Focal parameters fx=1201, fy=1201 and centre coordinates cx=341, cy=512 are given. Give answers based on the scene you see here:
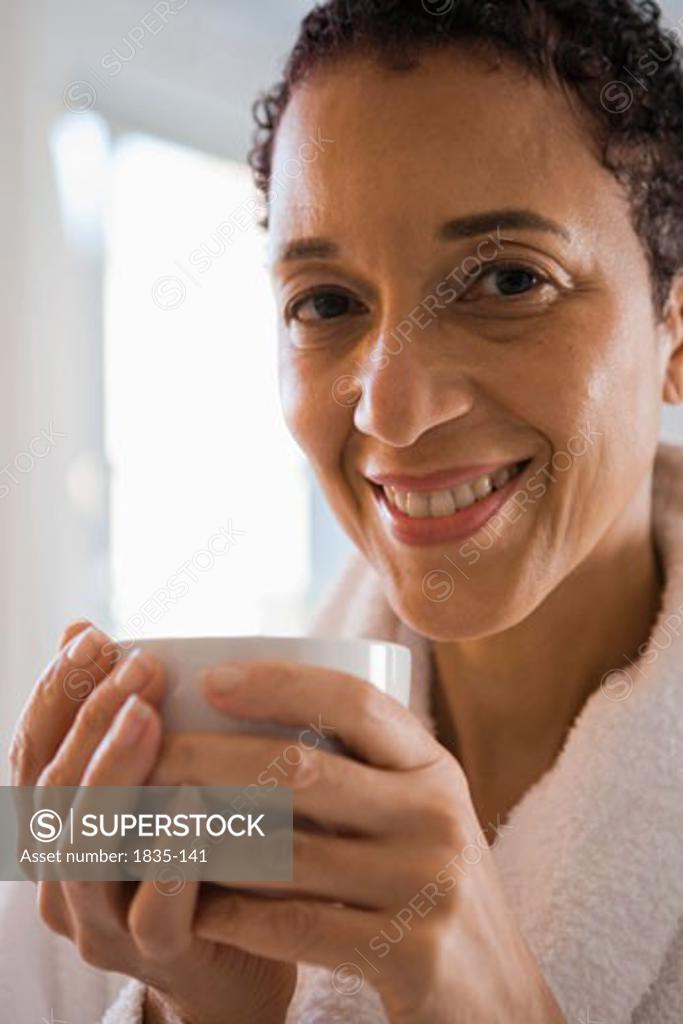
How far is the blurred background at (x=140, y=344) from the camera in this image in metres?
1.95

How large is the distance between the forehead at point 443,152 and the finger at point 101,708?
1.45 feet

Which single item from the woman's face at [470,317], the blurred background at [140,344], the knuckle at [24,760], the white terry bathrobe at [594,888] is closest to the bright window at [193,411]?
Result: the blurred background at [140,344]

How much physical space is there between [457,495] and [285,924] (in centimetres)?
43

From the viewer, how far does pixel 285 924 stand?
62cm

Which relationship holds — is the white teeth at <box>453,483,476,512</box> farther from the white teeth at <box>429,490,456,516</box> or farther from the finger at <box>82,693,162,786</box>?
the finger at <box>82,693,162,786</box>

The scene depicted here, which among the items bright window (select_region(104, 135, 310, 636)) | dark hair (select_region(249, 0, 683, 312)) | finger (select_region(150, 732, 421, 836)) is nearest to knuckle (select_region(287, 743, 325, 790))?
finger (select_region(150, 732, 421, 836))

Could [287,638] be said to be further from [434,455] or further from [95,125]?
[95,125]

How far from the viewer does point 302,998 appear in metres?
0.90

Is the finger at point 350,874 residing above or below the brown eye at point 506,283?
below

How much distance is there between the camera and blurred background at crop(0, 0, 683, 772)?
195 centimetres

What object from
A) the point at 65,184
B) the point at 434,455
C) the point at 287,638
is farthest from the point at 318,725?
the point at 65,184

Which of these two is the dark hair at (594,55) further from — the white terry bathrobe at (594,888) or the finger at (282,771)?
the finger at (282,771)

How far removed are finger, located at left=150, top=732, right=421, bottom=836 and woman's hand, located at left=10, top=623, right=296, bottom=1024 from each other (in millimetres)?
15

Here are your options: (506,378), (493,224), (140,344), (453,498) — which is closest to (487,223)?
(493,224)
